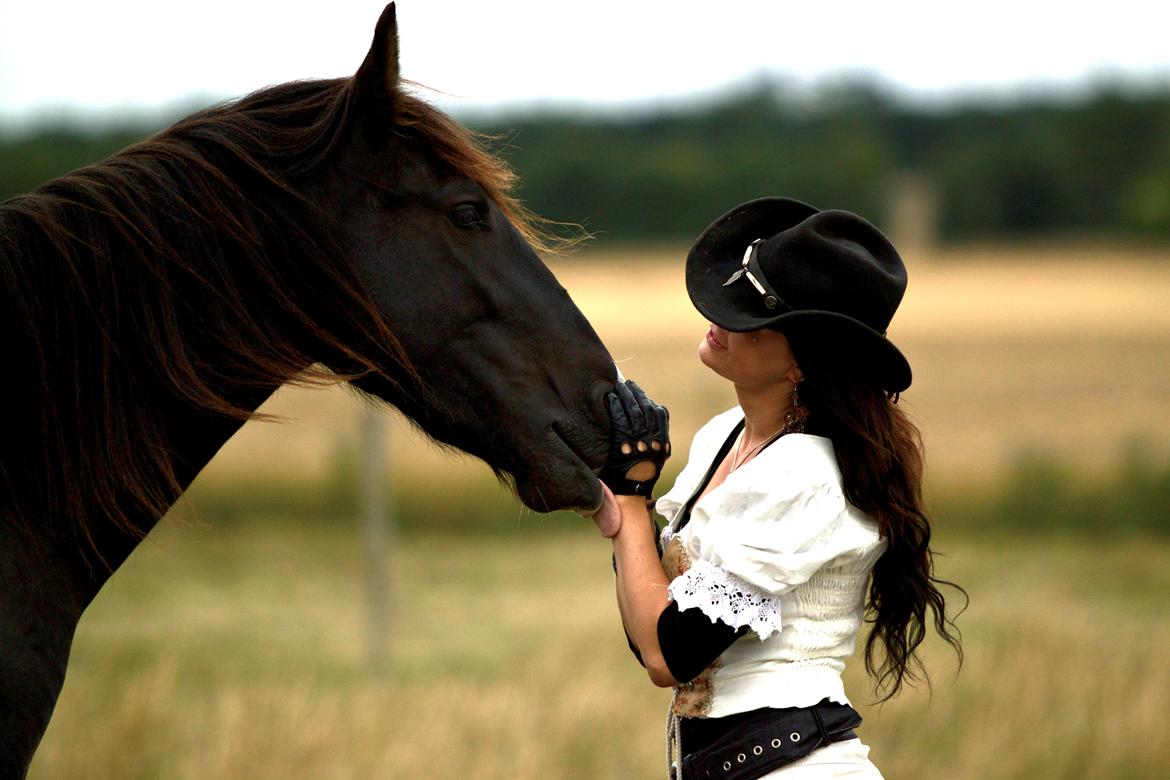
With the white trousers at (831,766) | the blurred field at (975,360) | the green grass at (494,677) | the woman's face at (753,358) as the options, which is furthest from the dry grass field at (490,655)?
the white trousers at (831,766)

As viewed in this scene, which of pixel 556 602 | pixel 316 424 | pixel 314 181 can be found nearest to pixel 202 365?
pixel 314 181

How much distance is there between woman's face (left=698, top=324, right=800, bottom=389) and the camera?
2.45m

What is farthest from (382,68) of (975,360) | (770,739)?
(975,360)

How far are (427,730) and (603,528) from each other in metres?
3.60

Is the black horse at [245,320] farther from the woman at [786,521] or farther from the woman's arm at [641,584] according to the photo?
the woman at [786,521]

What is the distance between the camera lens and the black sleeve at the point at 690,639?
7.41 ft

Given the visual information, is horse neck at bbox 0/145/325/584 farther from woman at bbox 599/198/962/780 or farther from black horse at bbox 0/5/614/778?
woman at bbox 599/198/962/780

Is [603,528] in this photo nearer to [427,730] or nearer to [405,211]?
[405,211]

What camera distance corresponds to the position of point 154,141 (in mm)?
2369

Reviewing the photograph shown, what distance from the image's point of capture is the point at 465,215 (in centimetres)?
244

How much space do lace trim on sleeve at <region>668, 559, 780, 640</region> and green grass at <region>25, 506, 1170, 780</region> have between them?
3.40 ft

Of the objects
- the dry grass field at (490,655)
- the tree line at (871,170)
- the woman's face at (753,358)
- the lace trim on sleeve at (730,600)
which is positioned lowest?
the tree line at (871,170)

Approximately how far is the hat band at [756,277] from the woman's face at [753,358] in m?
0.07

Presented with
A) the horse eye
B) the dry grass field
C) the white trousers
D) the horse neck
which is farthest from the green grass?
the white trousers
